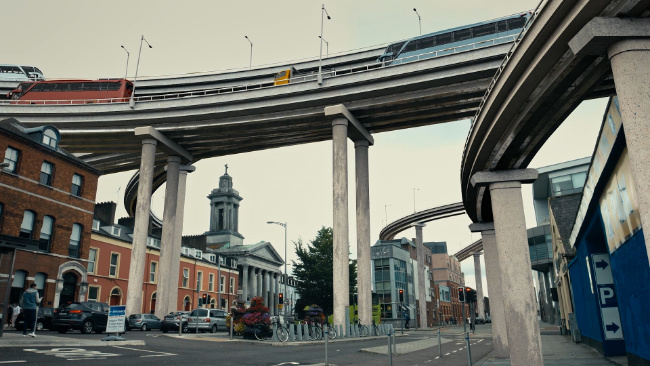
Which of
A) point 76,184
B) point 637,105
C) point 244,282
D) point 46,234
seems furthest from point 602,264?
point 244,282

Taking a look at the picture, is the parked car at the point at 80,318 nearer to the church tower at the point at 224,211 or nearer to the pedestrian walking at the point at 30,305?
the pedestrian walking at the point at 30,305

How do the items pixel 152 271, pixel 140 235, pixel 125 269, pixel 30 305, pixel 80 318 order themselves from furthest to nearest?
pixel 152 271, pixel 125 269, pixel 140 235, pixel 80 318, pixel 30 305

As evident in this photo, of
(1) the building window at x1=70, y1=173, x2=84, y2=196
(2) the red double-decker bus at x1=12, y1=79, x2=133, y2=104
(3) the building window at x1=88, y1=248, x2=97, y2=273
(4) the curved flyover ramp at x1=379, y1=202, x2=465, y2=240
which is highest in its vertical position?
(2) the red double-decker bus at x1=12, y1=79, x2=133, y2=104

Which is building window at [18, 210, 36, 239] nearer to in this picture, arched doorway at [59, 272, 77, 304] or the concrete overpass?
arched doorway at [59, 272, 77, 304]

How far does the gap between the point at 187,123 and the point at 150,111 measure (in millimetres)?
3233

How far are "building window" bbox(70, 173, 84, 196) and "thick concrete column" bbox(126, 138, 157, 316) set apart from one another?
5.51 metres

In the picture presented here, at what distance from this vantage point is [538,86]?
10.9m

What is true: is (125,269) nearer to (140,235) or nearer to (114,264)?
(114,264)

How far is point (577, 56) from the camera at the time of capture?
908cm

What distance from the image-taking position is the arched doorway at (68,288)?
3209 cm

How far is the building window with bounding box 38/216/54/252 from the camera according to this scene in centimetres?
3021

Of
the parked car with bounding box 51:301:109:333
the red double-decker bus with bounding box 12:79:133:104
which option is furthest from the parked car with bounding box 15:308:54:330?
the red double-decker bus with bounding box 12:79:133:104

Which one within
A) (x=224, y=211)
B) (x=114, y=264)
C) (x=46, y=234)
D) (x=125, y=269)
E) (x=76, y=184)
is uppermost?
(x=224, y=211)

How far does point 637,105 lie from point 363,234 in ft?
98.4
